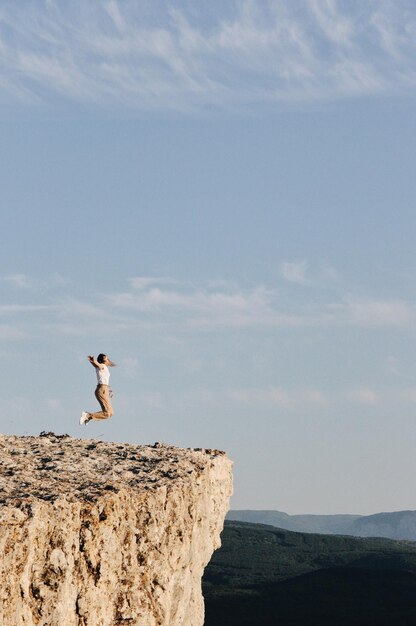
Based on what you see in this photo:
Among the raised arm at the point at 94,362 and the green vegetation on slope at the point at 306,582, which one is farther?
the green vegetation on slope at the point at 306,582

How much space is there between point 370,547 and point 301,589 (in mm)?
49092

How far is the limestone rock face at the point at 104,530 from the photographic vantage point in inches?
806

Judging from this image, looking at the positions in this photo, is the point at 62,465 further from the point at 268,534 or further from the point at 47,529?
the point at 268,534

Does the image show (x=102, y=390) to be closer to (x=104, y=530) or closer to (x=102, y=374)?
(x=102, y=374)

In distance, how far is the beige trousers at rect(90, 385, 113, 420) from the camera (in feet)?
104

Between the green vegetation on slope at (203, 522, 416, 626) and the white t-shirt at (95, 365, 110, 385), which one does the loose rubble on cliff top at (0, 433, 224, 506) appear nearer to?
the white t-shirt at (95, 365, 110, 385)

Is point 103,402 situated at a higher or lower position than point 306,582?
higher

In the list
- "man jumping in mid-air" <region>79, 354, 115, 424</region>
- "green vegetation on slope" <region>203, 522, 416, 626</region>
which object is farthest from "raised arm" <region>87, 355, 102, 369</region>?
"green vegetation on slope" <region>203, 522, 416, 626</region>

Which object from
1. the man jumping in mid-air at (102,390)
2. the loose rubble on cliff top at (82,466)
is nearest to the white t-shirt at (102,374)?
the man jumping in mid-air at (102,390)

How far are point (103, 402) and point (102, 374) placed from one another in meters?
0.97

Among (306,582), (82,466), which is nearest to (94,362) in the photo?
(82,466)

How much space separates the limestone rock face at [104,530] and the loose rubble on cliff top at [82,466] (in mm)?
34

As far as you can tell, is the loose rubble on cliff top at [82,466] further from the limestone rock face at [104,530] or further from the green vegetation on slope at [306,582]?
the green vegetation on slope at [306,582]

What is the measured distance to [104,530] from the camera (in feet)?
74.3
